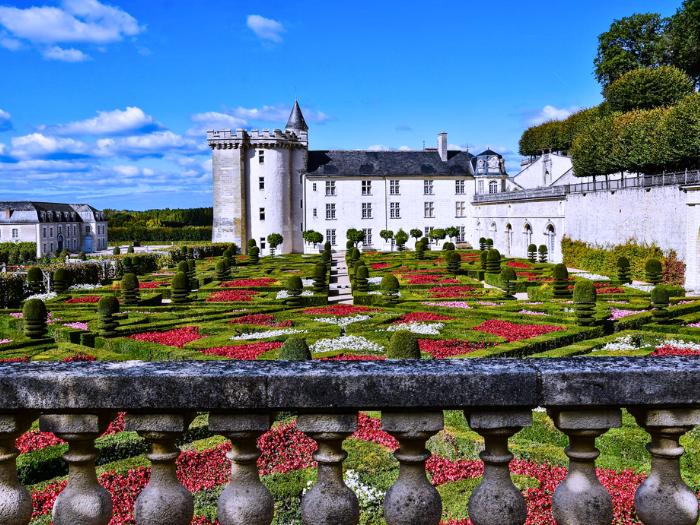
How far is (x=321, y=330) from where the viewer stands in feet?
49.0

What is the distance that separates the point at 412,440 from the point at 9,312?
1980 cm

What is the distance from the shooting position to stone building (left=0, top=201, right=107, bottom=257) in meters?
59.5

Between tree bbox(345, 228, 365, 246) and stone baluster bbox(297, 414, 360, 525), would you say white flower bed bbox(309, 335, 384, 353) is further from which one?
tree bbox(345, 228, 365, 246)

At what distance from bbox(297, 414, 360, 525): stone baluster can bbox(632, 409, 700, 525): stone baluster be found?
3.17 ft

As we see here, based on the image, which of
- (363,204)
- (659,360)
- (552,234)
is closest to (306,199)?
(363,204)

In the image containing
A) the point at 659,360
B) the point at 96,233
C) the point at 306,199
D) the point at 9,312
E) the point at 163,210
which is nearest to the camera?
the point at 659,360

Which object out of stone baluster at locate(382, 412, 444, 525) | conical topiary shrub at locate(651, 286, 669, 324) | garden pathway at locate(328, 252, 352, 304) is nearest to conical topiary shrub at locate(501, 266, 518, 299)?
garden pathway at locate(328, 252, 352, 304)

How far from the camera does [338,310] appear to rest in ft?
61.5

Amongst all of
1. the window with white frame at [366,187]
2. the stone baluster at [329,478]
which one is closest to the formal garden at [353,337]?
the stone baluster at [329,478]

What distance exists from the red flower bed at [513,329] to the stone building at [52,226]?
48.7m

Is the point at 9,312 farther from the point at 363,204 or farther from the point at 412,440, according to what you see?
the point at 363,204

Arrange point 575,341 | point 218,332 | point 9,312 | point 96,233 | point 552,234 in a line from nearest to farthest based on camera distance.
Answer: point 575,341 < point 218,332 < point 9,312 < point 552,234 < point 96,233

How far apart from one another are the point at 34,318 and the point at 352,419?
14.5 m

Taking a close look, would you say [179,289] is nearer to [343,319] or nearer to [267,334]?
[343,319]
